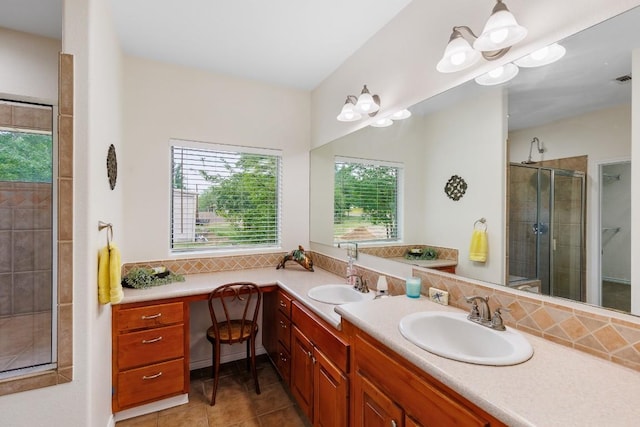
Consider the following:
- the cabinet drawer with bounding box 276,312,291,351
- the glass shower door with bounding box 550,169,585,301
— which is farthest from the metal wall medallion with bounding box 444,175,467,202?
the cabinet drawer with bounding box 276,312,291,351

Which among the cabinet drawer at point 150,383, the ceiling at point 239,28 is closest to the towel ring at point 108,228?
the cabinet drawer at point 150,383

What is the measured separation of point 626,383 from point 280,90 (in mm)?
3069

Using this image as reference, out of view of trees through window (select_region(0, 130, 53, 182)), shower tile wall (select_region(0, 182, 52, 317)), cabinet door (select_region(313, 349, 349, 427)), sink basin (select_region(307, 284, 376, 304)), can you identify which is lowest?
cabinet door (select_region(313, 349, 349, 427))

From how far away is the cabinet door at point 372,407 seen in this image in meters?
1.12

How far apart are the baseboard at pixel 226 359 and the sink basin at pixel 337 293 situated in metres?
1.20

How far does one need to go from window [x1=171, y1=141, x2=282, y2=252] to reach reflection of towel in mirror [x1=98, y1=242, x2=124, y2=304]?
0.97 meters

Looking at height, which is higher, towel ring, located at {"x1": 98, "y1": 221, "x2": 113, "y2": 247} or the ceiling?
the ceiling

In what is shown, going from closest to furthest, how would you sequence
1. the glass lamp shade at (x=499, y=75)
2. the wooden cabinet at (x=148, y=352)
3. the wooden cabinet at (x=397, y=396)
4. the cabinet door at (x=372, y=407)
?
the wooden cabinet at (x=397, y=396) < the cabinet door at (x=372, y=407) < the glass lamp shade at (x=499, y=75) < the wooden cabinet at (x=148, y=352)

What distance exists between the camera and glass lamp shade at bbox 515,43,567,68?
1.13 m

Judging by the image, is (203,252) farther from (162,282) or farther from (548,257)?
(548,257)

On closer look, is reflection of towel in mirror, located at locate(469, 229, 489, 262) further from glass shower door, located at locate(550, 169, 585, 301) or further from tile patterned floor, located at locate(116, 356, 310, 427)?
tile patterned floor, located at locate(116, 356, 310, 427)

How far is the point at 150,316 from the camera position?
1.98 meters

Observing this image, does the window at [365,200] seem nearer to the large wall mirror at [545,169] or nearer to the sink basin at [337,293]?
the large wall mirror at [545,169]

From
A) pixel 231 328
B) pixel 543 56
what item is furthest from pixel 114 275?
pixel 543 56
